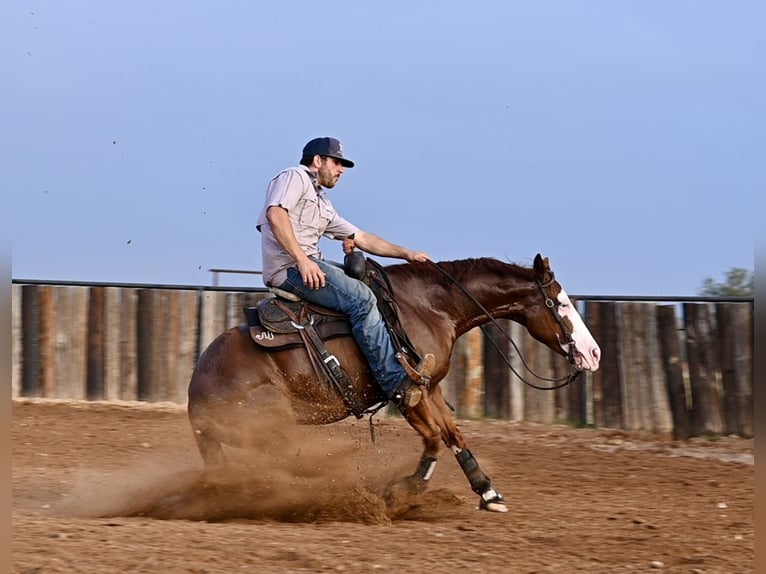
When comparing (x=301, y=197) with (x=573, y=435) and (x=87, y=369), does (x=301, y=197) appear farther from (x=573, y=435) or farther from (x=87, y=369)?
(x=87, y=369)

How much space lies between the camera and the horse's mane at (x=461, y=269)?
795cm

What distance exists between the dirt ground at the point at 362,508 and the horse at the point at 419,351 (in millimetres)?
260

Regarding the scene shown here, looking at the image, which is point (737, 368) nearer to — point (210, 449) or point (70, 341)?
point (210, 449)

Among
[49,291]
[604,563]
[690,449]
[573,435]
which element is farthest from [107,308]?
[604,563]

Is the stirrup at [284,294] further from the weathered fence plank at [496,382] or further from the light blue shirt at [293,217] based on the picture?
the weathered fence plank at [496,382]

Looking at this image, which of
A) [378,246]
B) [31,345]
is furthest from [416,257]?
[31,345]

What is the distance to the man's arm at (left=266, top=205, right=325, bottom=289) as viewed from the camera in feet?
23.4

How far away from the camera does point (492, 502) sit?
7.53 meters

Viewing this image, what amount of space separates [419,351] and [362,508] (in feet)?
3.92

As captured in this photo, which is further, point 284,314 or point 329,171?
point 329,171

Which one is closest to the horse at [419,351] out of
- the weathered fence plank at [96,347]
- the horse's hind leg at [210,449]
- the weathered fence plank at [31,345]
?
the horse's hind leg at [210,449]

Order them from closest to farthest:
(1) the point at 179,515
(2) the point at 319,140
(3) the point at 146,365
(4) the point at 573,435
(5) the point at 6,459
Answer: (5) the point at 6,459 < (1) the point at 179,515 < (2) the point at 319,140 < (4) the point at 573,435 < (3) the point at 146,365

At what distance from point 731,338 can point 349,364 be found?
595cm

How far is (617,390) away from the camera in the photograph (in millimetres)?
12047
